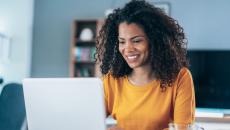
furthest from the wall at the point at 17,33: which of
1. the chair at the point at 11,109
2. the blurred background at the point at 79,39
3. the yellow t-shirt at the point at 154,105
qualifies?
the yellow t-shirt at the point at 154,105

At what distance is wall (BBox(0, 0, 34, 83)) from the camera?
3.63 meters

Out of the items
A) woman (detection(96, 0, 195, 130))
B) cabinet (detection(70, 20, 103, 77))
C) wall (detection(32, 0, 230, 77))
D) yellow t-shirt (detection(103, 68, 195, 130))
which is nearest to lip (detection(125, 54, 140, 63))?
woman (detection(96, 0, 195, 130))

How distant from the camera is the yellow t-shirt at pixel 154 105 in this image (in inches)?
48.6

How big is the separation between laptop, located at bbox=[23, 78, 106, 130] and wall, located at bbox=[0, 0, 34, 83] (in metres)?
2.73

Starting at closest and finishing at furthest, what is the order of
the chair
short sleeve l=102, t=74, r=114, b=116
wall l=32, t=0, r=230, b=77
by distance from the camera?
short sleeve l=102, t=74, r=114, b=116, the chair, wall l=32, t=0, r=230, b=77

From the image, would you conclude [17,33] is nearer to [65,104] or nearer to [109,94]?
[109,94]

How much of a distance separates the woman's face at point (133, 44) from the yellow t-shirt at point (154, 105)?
0.11m

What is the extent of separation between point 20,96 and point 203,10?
2.30 meters

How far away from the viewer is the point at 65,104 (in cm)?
97

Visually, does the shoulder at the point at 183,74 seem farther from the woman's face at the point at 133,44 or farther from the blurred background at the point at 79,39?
the blurred background at the point at 79,39

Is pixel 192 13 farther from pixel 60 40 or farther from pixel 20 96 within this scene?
pixel 20 96

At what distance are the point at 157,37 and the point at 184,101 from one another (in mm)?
275

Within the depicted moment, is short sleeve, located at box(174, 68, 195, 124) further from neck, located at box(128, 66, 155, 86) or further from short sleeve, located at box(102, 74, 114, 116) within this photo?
short sleeve, located at box(102, 74, 114, 116)

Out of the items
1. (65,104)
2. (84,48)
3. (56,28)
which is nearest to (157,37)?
(65,104)
